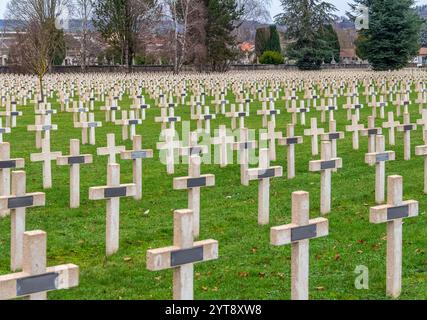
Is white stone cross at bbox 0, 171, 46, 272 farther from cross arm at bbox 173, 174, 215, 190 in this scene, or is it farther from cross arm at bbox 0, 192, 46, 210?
cross arm at bbox 173, 174, 215, 190

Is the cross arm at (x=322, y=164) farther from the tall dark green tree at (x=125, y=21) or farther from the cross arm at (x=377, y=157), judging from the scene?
the tall dark green tree at (x=125, y=21)

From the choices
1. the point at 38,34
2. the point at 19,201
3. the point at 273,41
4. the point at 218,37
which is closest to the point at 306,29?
→ the point at 218,37

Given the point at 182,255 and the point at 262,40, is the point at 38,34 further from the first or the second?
the point at 262,40

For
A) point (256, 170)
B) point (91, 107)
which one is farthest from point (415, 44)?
point (256, 170)

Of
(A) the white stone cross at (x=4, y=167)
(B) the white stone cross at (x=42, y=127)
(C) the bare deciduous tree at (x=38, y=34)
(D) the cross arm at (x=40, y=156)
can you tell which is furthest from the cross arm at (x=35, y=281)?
(C) the bare deciduous tree at (x=38, y=34)

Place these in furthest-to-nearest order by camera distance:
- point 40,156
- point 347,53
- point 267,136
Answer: point 347,53 < point 267,136 < point 40,156

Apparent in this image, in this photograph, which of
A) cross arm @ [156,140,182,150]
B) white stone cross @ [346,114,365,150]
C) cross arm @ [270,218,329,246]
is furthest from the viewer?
white stone cross @ [346,114,365,150]

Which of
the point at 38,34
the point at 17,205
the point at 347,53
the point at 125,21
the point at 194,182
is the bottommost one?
the point at 17,205

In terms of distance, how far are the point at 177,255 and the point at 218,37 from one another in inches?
2029

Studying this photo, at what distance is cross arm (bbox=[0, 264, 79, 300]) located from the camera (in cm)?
448

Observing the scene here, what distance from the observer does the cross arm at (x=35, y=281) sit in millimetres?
4484

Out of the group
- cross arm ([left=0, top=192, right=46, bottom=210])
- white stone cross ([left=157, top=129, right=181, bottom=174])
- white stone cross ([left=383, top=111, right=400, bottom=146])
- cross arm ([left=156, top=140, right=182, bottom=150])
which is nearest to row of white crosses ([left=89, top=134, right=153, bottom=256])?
cross arm ([left=0, top=192, right=46, bottom=210])

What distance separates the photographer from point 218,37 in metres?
55.9

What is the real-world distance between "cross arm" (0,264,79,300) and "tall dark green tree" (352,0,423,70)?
44.6m
